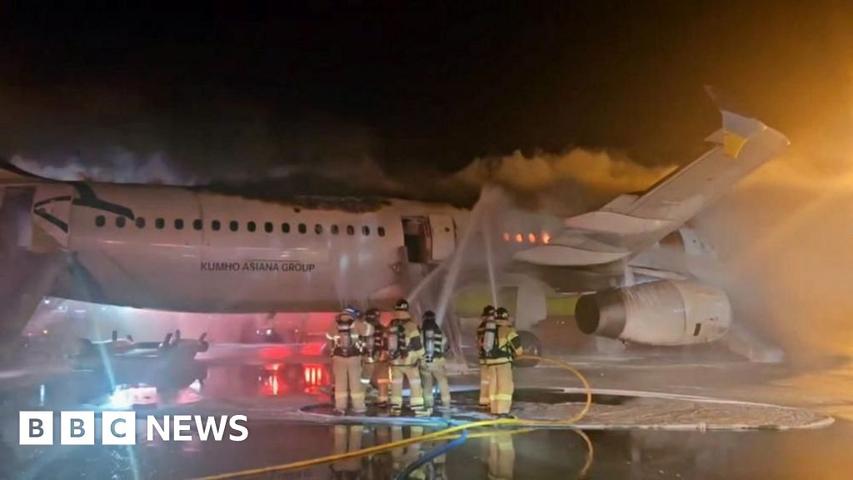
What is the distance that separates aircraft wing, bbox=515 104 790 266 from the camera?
41.9ft

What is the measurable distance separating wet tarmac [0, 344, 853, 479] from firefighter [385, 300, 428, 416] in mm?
761

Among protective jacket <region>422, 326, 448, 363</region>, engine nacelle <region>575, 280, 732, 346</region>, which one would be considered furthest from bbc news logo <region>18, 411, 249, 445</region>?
engine nacelle <region>575, 280, 732, 346</region>

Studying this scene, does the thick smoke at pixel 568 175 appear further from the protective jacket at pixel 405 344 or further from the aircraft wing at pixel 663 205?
the protective jacket at pixel 405 344

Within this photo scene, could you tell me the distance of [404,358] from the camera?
32.5 ft

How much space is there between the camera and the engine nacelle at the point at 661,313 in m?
13.9

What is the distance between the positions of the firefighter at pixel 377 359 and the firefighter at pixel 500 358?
1301mm

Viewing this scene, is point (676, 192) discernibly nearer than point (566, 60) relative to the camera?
Yes

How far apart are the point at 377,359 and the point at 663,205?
6.40 meters

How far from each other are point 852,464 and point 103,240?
33.1 ft

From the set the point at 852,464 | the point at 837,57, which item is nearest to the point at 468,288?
the point at 837,57

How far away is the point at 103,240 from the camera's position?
12211mm

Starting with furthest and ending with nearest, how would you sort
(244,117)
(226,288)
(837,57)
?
(244,117)
(837,57)
(226,288)

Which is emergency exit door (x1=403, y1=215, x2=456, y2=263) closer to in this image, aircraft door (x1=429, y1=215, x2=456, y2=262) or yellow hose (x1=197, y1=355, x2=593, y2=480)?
aircraft door (x1=429, y1=215, x2=456, y2=262)

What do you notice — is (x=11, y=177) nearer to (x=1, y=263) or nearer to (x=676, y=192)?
(x=1, y=263)
